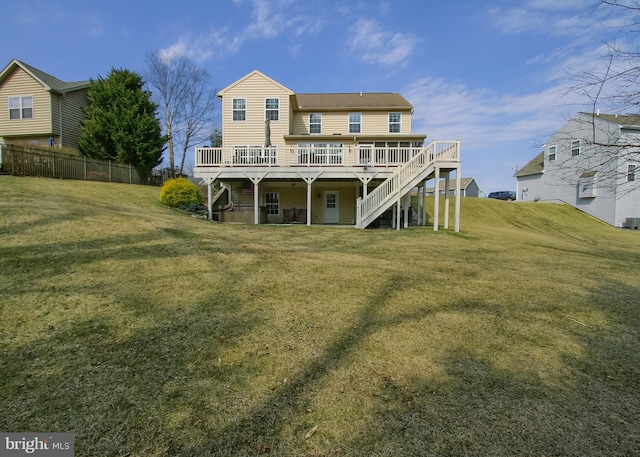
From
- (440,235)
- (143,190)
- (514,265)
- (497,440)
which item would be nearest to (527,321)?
(497,440)

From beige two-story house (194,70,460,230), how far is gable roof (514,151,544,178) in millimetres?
18630

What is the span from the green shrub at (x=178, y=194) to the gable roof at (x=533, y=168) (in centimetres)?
3101

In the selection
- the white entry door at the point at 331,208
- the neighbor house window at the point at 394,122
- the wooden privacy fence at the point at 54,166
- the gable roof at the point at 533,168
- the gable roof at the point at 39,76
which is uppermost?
the gable roof at the point at 39,76

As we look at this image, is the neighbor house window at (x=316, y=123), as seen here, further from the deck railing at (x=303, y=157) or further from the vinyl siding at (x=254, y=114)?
the deck railing at (x=303, y=157)

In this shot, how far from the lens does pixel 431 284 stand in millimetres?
5617

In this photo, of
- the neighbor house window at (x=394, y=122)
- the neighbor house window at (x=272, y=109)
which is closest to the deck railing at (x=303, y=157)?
the neighbor house window at (x=272, y=109)

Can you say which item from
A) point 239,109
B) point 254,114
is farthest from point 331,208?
point 239,109

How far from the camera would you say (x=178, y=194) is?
1573 cm

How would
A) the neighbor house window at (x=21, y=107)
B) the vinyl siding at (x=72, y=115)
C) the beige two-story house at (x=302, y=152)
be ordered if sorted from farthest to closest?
the vinyl siding at (x=72, y=115), the neighbor house window at (x=21, y=107), the beige two-story house at (x=302, y=152)

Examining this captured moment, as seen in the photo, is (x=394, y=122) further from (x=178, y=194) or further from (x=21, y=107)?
(x=21, y=107)

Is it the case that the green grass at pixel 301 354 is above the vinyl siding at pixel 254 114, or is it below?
below

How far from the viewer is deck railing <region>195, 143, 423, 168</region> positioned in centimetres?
1541

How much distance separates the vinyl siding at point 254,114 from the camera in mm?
19312

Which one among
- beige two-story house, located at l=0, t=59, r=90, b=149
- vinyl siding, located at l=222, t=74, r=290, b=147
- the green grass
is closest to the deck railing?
vinyl siding, located at l=222, t=74, r=290, b=147
